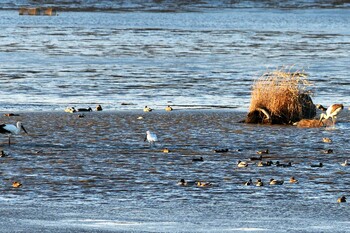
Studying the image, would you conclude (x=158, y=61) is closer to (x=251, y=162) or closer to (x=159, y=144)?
(x=159, y=144)

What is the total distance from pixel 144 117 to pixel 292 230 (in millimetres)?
11319

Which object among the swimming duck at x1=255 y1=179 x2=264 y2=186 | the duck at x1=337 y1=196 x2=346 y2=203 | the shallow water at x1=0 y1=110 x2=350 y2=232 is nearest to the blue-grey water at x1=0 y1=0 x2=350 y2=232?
the shallow water at x1=0 y1=110 x2=350 y2=232

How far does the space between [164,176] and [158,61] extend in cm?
2396

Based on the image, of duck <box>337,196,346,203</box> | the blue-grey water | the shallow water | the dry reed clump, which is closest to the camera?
the shallow water

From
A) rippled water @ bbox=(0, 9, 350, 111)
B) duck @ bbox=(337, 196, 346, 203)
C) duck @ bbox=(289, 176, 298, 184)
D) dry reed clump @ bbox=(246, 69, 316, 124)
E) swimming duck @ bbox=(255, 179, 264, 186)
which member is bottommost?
rippled water @ bbox=(0, 9, 350, 111)

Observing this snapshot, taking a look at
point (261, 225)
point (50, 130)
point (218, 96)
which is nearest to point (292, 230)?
point (261, 225)

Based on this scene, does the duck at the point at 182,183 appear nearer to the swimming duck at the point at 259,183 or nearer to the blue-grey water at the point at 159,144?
the blue-grey water at the point at 159,144

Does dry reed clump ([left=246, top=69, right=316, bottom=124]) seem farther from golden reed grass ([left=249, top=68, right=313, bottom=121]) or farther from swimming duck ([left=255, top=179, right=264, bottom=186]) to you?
swimming duck ([left=255, top=179, right=264, bottom=186])

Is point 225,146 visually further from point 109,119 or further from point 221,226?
point 221,226

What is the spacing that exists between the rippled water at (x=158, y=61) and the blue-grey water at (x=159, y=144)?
73mm

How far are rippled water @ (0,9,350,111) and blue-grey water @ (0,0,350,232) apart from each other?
0.07m

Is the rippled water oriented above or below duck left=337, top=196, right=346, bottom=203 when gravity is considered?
below

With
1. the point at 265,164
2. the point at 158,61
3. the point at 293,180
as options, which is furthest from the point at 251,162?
the point at 158,61

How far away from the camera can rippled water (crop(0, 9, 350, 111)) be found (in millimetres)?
26781
